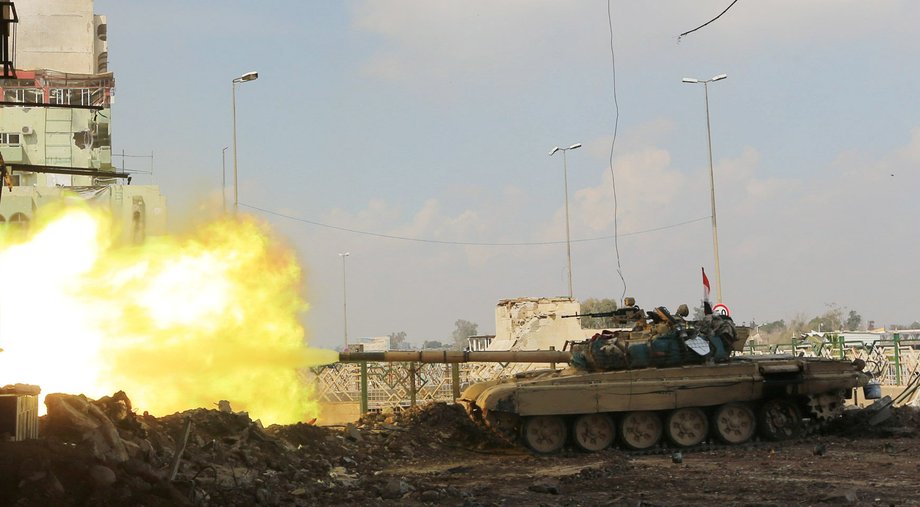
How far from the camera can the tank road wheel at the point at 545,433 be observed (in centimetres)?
2205

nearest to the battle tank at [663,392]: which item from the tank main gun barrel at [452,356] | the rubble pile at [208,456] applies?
the tank main gun barrel at [452,356]

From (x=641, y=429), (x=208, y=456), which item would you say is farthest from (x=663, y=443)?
(x=208, y=456)

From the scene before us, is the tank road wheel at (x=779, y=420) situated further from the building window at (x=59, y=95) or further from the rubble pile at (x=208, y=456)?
the building window at (x=59, y=95)

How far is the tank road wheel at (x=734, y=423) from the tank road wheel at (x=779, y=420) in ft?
0.92

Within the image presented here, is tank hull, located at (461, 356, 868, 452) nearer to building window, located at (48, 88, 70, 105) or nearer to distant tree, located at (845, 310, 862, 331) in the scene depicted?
building window, located at (48, 88, 70, 105)

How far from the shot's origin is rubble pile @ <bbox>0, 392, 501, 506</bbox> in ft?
43.0

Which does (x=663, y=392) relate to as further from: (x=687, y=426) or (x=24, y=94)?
(x=24, y=94)

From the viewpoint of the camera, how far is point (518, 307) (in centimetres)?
5088

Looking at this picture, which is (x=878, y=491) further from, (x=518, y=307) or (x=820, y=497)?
(x=518, y=307)

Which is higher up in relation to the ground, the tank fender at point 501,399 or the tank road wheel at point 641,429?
the tank fender at point 501,399

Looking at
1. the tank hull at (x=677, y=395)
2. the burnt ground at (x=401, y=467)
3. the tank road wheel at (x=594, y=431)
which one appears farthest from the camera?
the tank road wheel at (x=594, y=431)

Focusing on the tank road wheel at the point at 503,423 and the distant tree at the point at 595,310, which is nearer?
the tank road wheel at the point at 503,423

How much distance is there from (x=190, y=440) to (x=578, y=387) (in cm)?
811

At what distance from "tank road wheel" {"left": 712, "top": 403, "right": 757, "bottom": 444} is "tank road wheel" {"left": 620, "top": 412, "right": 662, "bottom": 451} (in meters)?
1.35
